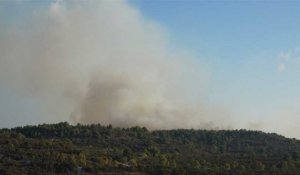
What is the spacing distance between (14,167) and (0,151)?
23342mm

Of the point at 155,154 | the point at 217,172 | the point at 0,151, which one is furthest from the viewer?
the point at 155,154

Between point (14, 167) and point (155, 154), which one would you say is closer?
point (14, 167)

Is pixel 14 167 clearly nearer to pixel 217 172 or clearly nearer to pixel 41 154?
pixel 41 154

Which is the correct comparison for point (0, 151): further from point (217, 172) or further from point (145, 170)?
point (217, 172)

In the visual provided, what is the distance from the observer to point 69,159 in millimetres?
145750

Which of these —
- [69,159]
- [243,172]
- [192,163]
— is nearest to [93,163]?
[69,159]

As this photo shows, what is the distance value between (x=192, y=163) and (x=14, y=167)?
48.0m

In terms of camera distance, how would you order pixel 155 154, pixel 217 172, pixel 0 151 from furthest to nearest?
pixel 155 154, pixel 0 151, pixel 217 172

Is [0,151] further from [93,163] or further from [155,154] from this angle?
[155,154]

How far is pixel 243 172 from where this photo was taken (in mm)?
133375

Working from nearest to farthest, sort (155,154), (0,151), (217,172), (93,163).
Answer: (217,172)
(93,163)
(0,151)
(155,154)

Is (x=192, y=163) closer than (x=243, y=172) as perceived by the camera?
No

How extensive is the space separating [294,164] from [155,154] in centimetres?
5324

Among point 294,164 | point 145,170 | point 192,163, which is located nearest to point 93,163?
point 145,170
